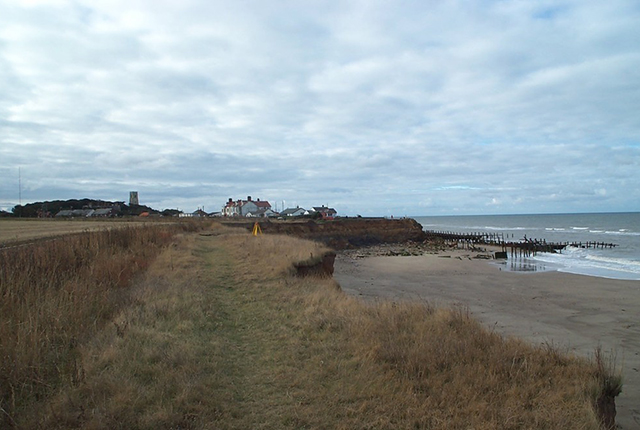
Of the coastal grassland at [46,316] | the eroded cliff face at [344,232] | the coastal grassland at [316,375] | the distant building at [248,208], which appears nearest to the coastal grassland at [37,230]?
the coastal grassland at [46,316]

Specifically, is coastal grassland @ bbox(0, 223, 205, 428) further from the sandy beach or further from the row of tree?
the row of tree

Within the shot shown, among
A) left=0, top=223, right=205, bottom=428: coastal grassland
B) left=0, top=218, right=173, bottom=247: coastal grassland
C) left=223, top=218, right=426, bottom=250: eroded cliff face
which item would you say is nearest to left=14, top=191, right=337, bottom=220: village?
left=223, top=218, right=426, bottom=250: eroded cliff face

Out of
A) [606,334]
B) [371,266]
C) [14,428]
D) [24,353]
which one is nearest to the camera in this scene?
[14,428]

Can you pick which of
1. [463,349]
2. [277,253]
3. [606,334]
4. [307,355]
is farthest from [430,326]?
[277,253]

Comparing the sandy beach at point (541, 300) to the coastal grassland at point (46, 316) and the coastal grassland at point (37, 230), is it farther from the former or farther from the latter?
the coastal grassland at point (37, 230)

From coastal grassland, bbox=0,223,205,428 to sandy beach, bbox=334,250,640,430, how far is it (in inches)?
304

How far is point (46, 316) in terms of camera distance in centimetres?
611

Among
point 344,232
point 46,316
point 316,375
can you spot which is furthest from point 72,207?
point 316,375

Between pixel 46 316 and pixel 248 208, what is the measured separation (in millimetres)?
124661

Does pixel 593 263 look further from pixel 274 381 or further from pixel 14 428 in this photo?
pixel 14 428

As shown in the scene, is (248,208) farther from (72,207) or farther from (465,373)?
(465,373)

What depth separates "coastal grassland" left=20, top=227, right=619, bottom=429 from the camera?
443 cm

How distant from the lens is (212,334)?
759cm

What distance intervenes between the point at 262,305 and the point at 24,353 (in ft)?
18.6
